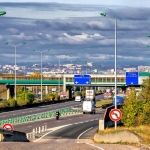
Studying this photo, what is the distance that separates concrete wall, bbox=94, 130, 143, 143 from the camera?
35844mm

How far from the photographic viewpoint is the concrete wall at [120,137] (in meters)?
35.8

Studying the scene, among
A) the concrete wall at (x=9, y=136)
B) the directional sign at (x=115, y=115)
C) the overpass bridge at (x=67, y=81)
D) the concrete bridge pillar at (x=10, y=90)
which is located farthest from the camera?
the concrete bridge pillar at (x=10, y=90)

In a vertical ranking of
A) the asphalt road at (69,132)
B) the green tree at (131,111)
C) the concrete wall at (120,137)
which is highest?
the green tree at (131,111)

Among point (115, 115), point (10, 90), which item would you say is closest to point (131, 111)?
point (115, 115)

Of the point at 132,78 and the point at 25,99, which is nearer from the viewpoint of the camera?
the point at 25,99

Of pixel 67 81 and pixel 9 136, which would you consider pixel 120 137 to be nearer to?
pixel 9 136

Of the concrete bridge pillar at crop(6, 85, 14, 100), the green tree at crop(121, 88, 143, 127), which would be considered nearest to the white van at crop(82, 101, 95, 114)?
the green tree at crop(121, 88, 143, 127)

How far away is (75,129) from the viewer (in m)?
61.9

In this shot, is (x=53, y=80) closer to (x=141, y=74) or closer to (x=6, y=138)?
A: (x=141, y=74)

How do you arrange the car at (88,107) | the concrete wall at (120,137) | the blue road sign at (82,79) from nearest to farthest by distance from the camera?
the concrete wall at (120,137)
the car at (88,107)
the blue road sign at (82,79)

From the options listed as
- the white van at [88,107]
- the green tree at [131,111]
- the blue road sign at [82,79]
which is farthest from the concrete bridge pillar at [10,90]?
the green tree at [131,111]

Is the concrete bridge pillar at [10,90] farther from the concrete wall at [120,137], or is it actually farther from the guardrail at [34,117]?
the concrete wall at [120,137]

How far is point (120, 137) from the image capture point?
3781cm

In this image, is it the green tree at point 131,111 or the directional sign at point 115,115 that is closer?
the directional sign at point 115,115
